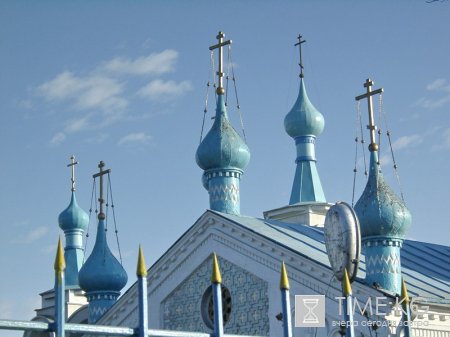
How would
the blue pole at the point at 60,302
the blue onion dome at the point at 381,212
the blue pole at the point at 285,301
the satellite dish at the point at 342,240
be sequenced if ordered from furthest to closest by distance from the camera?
the blue onion dome at the point at 381,212 < the satellite dish at the point at 342,240 < the blue pole at the point at 285,301 < the blue pole at the point at 60,302

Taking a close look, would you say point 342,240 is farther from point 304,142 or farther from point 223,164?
point 304,142

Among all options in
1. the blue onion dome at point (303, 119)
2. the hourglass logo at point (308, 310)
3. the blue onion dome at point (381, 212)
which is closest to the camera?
the hourglass logo at point (308, 310)

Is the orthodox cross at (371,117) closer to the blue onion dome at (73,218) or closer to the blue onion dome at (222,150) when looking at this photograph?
the blue onion dome at (222,150)

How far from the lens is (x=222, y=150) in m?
24.5

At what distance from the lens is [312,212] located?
28.5m

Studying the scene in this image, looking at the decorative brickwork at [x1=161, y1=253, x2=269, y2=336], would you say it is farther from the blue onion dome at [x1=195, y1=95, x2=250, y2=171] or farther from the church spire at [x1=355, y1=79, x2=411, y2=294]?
the blue onion dome at [x1=195, y1=95, x2=250, y2=171]

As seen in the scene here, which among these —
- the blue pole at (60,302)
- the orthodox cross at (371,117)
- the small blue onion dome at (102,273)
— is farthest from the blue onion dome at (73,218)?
the blue pole at (60,302)

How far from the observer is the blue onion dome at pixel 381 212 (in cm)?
2058

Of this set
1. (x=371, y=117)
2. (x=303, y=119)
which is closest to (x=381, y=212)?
(x=371, y=117)

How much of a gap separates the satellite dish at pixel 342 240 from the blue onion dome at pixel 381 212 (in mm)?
6030

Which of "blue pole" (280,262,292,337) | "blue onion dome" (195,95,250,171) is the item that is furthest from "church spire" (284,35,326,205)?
"blue pole" (280,262,292,337)

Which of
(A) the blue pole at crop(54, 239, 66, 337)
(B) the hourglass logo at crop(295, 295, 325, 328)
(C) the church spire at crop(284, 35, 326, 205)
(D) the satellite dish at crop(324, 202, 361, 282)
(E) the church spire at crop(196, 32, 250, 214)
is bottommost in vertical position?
(A) the blue pole at crop(54, 239, 66, 337)

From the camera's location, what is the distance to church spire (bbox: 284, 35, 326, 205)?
2919cm

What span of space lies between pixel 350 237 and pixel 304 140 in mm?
15562
